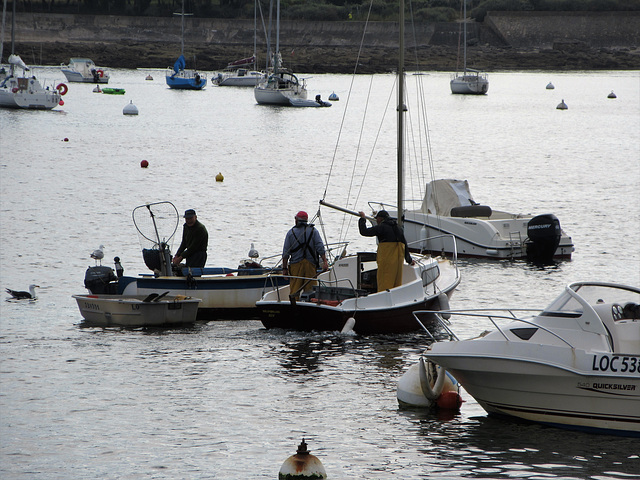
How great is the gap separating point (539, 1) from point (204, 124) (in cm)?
10044

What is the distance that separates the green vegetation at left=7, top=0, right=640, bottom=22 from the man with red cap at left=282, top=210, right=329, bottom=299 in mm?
141055

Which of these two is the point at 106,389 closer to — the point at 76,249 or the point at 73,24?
the point at 76,249

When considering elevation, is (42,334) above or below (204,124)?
below

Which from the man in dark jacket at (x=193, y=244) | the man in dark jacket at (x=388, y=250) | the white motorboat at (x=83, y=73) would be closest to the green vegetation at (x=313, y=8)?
the white motorboat at (x=83, y=73)

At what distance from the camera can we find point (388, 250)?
17078mm

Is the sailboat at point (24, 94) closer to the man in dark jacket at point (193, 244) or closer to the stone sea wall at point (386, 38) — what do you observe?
the man in dark jacket at point (193, 244)

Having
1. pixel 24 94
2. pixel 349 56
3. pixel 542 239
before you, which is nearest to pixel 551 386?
pixel 542 239

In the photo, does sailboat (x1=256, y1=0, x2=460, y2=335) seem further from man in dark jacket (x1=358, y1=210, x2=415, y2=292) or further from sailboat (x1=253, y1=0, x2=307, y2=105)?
sailboat (x1=253, y1=0, x2=307, y2=105)

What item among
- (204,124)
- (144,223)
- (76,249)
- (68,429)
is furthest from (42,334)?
(204,124)

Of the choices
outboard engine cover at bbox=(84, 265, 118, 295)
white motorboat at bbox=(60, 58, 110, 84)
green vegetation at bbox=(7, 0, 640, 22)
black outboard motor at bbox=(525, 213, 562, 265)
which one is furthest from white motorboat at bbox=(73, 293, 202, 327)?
green vegetation at bbox=(7, 0, 640, 22)

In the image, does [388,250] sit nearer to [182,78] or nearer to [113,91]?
[113,91]

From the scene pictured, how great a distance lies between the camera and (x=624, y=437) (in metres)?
12.1

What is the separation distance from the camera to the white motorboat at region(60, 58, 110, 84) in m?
113

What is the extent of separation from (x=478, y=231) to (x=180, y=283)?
10.4 metres
